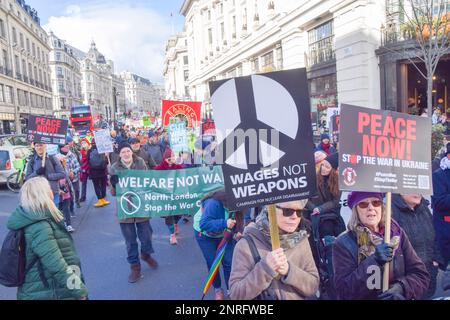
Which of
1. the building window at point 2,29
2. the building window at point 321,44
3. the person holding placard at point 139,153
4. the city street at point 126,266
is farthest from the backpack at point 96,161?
the building window at point 2,29

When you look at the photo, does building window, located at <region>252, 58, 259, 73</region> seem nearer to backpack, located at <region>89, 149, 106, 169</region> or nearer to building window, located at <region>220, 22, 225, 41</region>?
building window, located at <region>220, 22, 225, 41</region>

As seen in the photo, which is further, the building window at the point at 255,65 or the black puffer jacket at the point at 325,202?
the building window at the point at 255,65

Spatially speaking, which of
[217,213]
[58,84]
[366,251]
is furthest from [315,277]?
[58,84]

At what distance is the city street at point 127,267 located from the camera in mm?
4902

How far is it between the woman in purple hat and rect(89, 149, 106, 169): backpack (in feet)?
27.4

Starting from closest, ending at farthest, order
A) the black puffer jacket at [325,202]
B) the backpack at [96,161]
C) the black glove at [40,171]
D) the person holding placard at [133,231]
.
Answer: the black puffer jacket at [325,202], the person holding placard at [133,231], the black glove at [40,171], the backpack at [96,161]

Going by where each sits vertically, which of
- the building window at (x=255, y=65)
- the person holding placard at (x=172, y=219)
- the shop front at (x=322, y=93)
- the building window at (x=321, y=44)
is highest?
the building window at (x=255, y=65)

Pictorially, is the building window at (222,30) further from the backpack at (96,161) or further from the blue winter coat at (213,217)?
the blue winter coat at (213,217)

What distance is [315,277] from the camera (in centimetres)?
266

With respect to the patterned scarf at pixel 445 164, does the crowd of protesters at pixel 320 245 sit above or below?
below

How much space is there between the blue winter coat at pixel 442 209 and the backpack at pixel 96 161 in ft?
26.6

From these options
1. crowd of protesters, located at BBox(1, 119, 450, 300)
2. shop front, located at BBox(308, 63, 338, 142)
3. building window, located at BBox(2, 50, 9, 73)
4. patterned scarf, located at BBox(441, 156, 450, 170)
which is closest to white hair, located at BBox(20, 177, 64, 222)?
crowd of protesters, located at BBox(1, 119, 450, 300)

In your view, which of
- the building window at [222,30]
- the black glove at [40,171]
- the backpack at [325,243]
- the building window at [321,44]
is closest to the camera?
the backpack at [325,243]

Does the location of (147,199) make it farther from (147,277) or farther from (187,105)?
(187,105)
